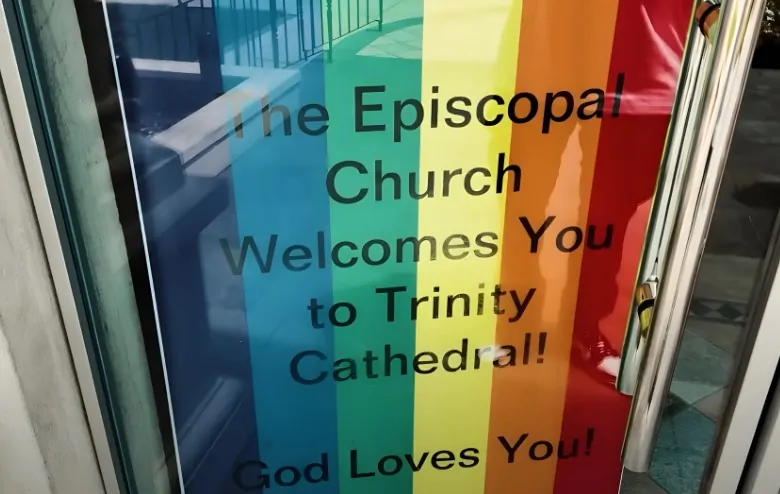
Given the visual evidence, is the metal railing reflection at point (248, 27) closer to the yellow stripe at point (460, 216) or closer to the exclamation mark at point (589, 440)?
the yellow stripe at point (460, 216)

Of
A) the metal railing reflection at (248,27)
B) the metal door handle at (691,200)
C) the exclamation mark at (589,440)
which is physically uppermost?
the metal railing reflection at (248,27)

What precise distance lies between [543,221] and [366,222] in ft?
0.68

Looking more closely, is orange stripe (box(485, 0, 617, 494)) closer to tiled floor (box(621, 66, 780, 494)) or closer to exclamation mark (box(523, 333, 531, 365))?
exclamation mark (box(523, 333, 531, 365))

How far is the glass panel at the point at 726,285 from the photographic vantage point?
2.67ft

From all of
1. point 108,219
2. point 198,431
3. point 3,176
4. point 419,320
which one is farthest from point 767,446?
point 3,176

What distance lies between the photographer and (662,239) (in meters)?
0.82

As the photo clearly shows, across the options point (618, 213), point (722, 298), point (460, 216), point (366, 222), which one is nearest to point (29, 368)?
point (366, 222)

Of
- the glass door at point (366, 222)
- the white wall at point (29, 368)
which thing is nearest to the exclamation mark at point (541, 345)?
the glass door at point (366, 222)

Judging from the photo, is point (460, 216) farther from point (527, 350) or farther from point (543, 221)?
point (527, 350)

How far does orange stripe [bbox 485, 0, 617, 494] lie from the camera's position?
0.80m

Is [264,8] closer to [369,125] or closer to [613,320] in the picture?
[369,125]

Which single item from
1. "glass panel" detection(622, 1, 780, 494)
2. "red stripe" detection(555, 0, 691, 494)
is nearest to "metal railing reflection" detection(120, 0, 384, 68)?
"red stripe" detection(555, 0, 691, 494)

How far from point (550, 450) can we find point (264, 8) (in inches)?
27.1

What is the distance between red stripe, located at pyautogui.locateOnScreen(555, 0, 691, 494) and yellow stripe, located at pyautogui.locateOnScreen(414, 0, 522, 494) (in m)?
0.11
